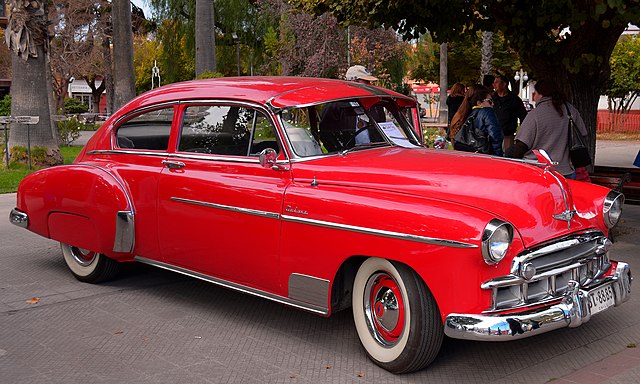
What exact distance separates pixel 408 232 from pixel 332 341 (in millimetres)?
1326

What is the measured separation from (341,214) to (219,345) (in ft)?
4.37

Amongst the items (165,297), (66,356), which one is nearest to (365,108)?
(165,297)

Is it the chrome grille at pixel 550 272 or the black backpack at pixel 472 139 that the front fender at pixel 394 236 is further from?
the black backpack at pixel 472 139

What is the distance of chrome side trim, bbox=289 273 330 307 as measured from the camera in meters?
4.98

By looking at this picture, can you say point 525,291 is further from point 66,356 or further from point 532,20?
point 532,20

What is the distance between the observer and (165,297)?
6.61 meters

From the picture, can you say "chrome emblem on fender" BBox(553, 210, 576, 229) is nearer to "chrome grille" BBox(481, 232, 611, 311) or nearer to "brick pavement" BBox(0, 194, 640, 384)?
"chrome grille" BBox(481, 232, 611, 311)

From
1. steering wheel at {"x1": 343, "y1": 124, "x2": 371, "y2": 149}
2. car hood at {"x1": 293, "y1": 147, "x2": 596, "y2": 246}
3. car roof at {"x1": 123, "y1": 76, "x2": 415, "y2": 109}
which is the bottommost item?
car hood at {"x1": 293, "y1": 147, "x2": 596, "y2": 246}

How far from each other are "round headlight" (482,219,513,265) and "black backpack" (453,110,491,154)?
4446 mm

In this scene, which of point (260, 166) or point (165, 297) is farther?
point (165, 297)

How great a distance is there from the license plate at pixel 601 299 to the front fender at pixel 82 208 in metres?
3.56

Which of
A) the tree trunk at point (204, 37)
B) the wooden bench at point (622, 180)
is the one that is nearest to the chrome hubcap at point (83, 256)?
the wooden bench at point (622, 180)

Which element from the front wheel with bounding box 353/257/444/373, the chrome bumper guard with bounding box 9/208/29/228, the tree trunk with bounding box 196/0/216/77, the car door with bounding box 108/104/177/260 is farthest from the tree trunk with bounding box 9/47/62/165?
the front wheel with bounding box 353/257/444/373

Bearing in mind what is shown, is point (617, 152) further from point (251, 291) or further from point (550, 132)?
point (251, 291)
